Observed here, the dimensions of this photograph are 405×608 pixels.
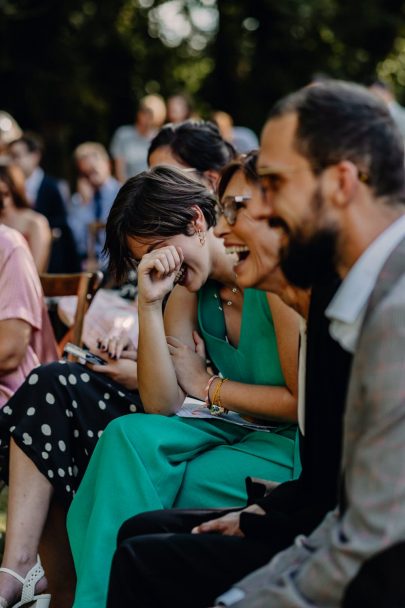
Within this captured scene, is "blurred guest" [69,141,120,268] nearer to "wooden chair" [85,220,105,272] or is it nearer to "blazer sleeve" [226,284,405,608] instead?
"wooden chair" [85,220,105,272]

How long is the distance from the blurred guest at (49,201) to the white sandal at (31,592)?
463cm

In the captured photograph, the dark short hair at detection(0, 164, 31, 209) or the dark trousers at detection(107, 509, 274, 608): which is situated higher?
the dark trousers at detection(107, 509, 274, 608)

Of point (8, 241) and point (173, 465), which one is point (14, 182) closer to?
point (8, 241)

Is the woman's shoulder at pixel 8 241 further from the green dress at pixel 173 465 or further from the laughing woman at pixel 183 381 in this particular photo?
the green dress at pixel 173 465

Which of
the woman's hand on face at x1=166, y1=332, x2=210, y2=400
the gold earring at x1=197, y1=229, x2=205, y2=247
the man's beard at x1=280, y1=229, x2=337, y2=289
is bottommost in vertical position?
the woman's hand on face at x1=166, y1=332, x2=210, y2=400

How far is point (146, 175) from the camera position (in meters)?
3.17

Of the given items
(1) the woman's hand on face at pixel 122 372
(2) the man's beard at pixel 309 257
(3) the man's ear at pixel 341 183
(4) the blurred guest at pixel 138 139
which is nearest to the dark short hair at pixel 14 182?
(1) the woman's hand on face at pixel 122 372

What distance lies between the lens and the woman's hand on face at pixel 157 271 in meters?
3.05

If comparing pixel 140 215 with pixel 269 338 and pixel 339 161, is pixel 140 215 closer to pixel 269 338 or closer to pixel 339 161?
pixel 269 338

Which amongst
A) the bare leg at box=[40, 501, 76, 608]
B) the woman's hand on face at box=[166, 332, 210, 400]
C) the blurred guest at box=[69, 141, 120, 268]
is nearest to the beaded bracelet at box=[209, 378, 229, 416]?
the woman's hand on face at box=[166, 332, 210, 400]

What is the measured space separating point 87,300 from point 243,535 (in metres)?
2.00

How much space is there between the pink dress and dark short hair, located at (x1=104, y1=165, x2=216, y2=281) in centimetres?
56

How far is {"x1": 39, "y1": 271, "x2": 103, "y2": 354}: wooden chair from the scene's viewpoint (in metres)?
4.00

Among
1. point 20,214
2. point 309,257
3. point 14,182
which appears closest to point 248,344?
point 309,257
